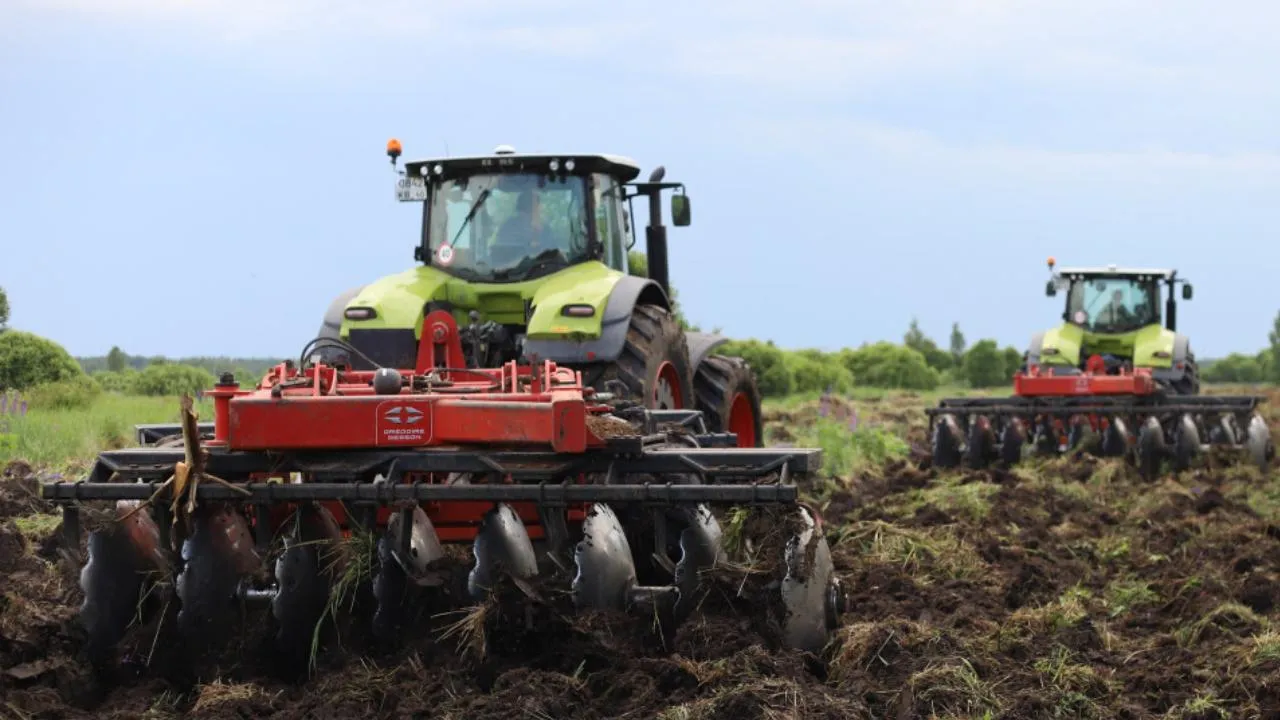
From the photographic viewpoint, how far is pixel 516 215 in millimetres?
9688

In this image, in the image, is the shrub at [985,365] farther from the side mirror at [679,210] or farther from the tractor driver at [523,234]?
the tractor driver at [523,234]

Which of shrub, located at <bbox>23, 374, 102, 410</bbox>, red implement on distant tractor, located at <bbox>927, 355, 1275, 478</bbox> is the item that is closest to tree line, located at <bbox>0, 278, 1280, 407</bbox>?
shrub, located at <bbox>23, 374, 102, 410</bbox>

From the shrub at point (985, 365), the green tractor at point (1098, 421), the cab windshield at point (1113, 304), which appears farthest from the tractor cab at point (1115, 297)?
the shrub at point (985, 365)

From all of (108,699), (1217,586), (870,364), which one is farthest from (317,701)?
(870,364)

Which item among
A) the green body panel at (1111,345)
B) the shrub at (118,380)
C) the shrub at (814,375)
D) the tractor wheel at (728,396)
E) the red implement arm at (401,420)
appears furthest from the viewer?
the shrub at (814,375)

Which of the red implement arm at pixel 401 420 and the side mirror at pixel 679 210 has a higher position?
the side mirror at pixel 679 210

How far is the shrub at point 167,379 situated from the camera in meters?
17.1

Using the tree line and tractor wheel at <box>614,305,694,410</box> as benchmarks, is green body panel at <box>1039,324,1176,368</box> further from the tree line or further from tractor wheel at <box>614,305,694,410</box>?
tractor wheel at <box>614,305,694,410</box>

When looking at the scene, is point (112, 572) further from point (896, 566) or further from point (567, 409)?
point (896, 566)

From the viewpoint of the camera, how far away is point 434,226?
9906 mm

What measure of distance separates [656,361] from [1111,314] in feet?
40.3

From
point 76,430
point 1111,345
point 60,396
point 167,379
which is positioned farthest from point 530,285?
point 1111,345

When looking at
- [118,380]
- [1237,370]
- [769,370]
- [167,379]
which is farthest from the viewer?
[1237,370]

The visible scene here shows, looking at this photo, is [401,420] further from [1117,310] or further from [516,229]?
[1117,310]
